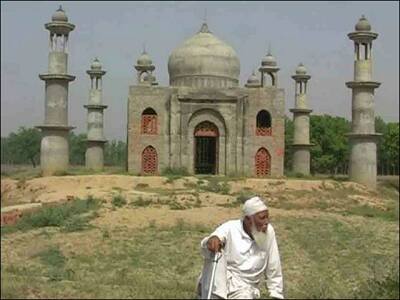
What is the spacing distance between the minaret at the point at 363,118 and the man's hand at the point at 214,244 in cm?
2520

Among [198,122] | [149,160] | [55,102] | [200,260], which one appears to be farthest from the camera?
[198,122]

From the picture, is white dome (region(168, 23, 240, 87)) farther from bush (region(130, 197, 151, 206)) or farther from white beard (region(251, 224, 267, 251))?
white beard (region(251, 224, 267, 251))

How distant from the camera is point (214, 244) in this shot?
542 centimetres

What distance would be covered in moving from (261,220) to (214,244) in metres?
0.41

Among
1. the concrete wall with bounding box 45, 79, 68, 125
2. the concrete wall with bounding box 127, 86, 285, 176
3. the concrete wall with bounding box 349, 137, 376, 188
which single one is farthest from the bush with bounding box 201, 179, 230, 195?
the concrete wall with bounding box 45, 79, 68, 125

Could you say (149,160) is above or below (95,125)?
below

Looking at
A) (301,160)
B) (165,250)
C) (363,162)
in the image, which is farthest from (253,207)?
(301,160)

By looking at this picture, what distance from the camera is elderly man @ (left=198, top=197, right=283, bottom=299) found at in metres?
5.48

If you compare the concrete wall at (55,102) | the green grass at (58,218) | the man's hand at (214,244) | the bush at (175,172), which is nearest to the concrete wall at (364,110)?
the bush at (175,172)

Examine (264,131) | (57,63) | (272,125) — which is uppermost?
(57,63)

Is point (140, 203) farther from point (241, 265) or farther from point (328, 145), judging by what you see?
point (328, 145)

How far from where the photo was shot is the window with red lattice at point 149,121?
30000mm

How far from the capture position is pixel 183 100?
29.7 m

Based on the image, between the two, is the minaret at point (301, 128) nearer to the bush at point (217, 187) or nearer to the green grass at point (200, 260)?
the bush at point (217, 187)
